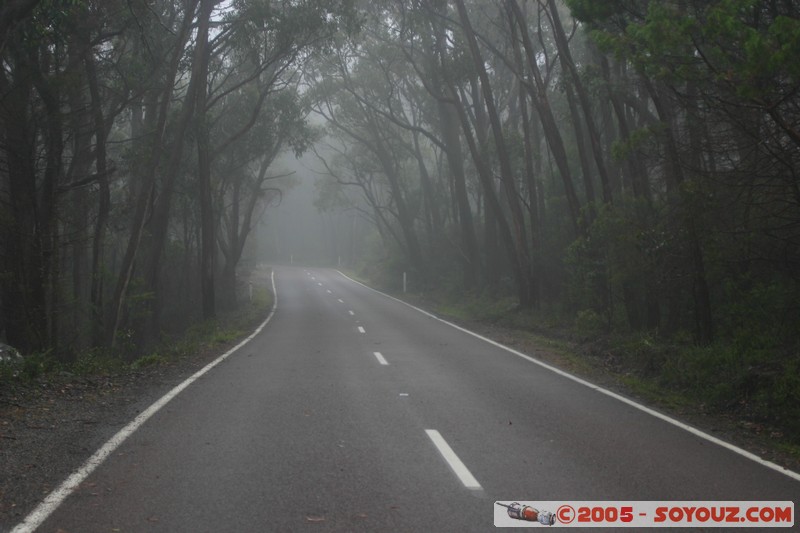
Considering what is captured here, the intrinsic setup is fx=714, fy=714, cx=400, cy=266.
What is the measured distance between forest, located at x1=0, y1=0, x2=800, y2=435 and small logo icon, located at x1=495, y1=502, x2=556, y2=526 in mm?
4531

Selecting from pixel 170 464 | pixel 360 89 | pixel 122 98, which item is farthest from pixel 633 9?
pixel 360 89

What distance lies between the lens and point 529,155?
25.3m

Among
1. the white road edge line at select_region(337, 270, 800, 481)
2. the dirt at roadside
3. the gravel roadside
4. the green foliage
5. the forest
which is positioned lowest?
the dirt at roadside

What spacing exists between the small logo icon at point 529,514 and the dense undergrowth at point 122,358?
298 inches

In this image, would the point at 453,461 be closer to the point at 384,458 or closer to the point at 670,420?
the point at 384,458

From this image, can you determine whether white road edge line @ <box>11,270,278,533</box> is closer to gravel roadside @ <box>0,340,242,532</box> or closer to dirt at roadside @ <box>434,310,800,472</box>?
gravel roadside @ <box>0,340,242,532</box>

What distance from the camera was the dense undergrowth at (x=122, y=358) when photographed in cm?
1058

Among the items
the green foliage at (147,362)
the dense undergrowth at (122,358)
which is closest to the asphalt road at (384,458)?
the green foliage at (147,362)

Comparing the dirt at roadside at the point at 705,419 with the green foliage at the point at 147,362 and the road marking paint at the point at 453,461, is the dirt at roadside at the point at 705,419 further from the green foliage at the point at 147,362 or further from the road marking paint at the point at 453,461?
the green foliage at the point at 147,362

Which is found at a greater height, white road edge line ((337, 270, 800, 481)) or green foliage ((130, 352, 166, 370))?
green foliage ((130, 352, 166, 370))

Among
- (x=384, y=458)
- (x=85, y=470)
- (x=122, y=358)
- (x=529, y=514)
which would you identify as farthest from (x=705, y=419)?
(x=122, y=358)

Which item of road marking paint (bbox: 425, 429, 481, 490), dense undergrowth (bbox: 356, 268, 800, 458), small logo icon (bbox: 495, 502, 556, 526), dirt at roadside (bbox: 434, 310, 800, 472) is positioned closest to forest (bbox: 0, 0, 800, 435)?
dense undergrowth (bbox: 356, 268, 800, 458)

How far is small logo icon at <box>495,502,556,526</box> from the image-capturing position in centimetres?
509

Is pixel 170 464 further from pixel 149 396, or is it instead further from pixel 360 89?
pixel 360 89
